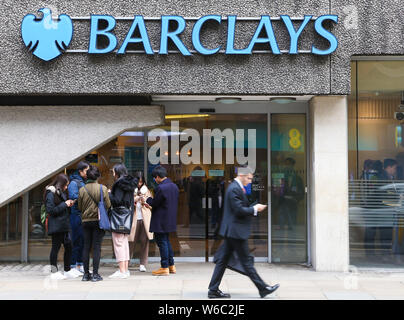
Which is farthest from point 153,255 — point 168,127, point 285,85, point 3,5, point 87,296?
point 3,5

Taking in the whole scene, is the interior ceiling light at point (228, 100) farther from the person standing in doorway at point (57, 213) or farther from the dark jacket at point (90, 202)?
the person standing in doorway at point (57, 213)

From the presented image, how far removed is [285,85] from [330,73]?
77 centimetres

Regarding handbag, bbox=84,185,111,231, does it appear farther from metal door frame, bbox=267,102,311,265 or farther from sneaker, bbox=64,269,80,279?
metal door frame, bbox=267,102,311,265

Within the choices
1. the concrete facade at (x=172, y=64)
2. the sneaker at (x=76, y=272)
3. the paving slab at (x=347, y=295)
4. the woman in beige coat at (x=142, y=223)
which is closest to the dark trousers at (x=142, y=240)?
the woman in beige coat at (x=142, y=223)

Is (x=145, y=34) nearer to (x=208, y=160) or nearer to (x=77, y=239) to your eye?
(x=208, y=160)

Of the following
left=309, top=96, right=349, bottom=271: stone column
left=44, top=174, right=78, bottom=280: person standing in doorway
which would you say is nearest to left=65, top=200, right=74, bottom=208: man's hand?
left=44, top=174, right=78, bottom=280: person standing in doorway

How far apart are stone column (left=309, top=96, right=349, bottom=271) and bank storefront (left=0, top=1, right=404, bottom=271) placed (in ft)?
0.06

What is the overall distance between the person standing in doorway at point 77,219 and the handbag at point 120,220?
0.73 meters

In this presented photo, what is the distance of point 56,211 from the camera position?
9.45 m

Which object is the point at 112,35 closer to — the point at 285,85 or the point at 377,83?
the point at 285,85

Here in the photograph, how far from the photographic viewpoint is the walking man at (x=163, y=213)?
9.85 metres

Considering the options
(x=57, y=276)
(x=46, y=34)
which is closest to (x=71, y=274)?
(x=57, y=276)

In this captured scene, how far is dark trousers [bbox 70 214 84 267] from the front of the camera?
10.0 m

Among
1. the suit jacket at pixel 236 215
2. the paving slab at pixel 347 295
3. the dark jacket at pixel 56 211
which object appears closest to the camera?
the suit jacket at pixel 236 215
